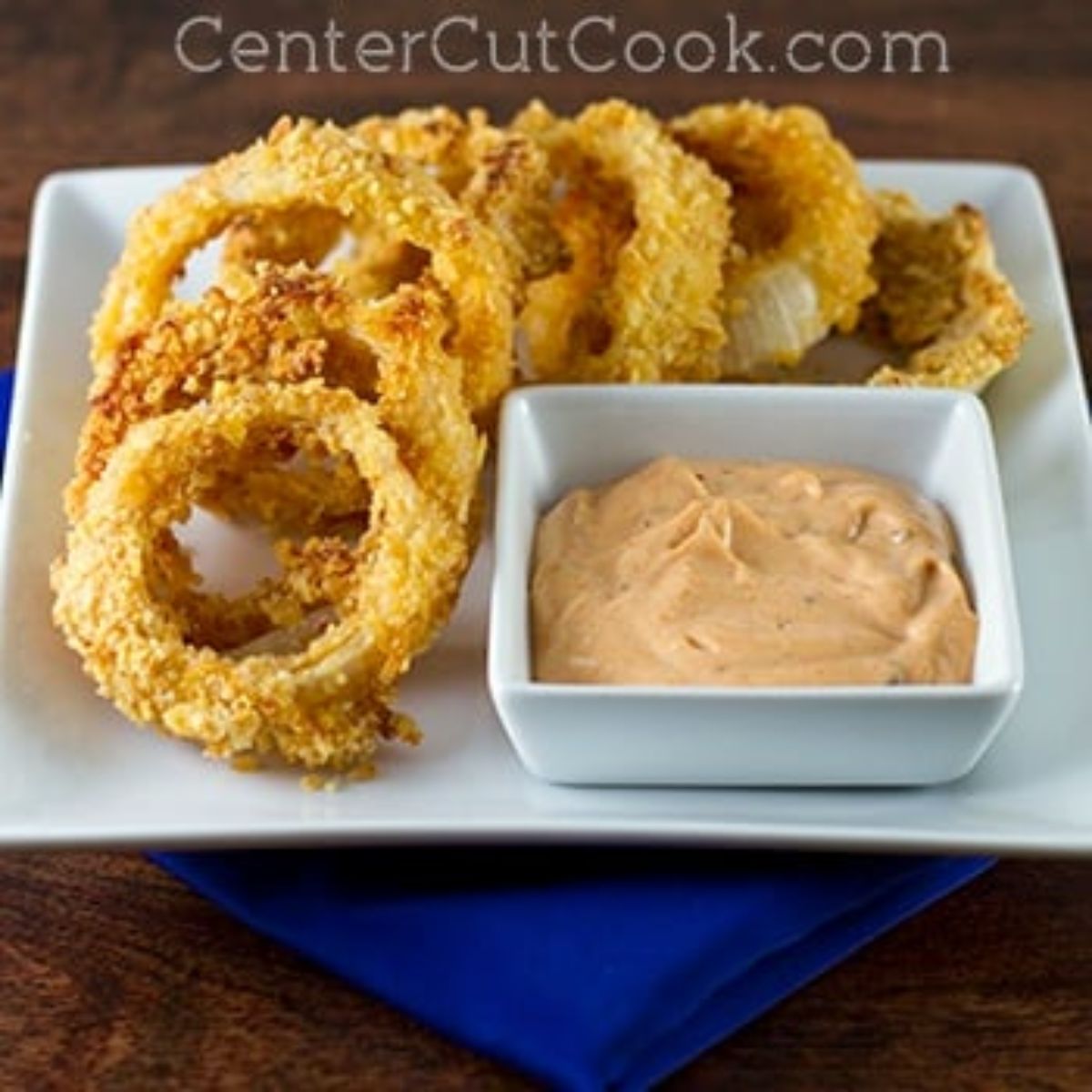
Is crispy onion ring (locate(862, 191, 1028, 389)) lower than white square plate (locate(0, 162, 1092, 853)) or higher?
higher

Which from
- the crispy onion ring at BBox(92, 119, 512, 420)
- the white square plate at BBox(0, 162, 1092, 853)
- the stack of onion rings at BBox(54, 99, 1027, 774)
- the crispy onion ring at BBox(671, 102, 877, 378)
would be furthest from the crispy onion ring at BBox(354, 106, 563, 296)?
the white square plate at BBox(0, 162, 1092, 853)

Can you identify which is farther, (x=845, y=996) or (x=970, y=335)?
(x=970, y=335)

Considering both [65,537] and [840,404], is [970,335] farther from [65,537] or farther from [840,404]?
[65,537]

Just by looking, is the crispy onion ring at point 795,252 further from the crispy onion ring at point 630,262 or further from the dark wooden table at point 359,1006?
the dark wooden table at point 359,1006

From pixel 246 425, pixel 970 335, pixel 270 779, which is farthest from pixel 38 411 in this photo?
pixel 970 335

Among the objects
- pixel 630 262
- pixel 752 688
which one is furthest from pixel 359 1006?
pixel 630 262

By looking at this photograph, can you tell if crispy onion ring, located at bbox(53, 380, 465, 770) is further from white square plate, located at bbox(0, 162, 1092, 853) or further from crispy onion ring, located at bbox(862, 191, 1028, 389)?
crispy onion ring, located at bbox(862, 191, 1028, 389)
